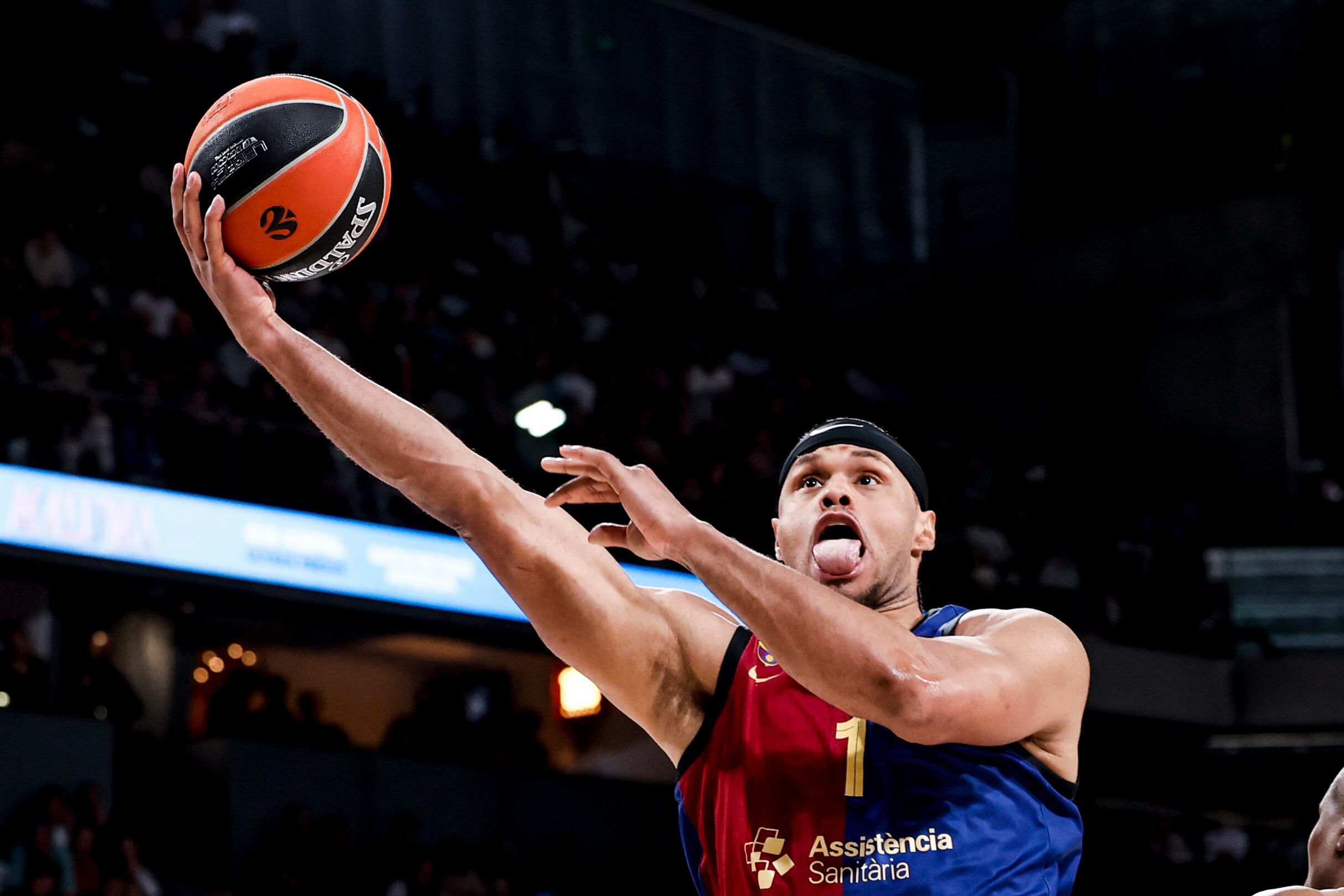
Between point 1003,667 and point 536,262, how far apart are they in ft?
44.2

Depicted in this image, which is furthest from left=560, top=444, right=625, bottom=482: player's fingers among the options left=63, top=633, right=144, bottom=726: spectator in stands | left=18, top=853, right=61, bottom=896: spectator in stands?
left=63, top=633, right=144, bottom=726: spectator in stands

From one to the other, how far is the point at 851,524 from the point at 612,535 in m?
0.67

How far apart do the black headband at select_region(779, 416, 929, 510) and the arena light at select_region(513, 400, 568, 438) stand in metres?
8.18

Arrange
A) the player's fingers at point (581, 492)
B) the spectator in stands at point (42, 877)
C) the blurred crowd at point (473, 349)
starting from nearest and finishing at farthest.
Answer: the player's fingers at point (581, 492) < the spectator in stands at point (42, 877) < the blurred crowd at point (473, 349)

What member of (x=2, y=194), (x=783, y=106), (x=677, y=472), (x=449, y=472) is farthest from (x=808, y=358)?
(x=449, y=472)

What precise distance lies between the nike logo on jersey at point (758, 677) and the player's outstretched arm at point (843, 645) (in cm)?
48

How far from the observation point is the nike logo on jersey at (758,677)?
3.40 m

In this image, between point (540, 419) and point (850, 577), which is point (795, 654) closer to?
point (850, 577)

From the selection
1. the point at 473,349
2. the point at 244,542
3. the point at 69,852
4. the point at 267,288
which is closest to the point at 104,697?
the point at 244,542

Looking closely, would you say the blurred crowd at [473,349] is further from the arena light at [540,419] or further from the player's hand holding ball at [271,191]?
the player's hand holding ball at [271,191]

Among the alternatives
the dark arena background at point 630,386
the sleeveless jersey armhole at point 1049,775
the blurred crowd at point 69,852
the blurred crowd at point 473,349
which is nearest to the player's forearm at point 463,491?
the sleeveless jersey armhole at point 1049,775

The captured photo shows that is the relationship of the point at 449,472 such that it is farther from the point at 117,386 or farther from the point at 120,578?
the point at 117,386

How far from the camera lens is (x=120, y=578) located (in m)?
9.90

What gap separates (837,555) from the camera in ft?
11.1
